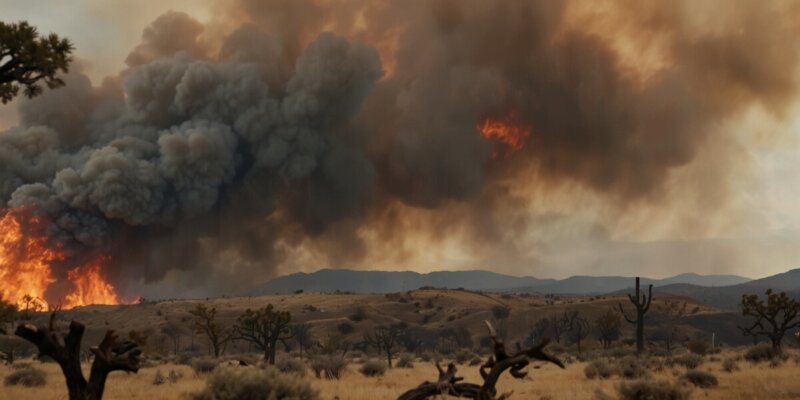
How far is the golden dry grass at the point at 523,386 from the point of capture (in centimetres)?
1697

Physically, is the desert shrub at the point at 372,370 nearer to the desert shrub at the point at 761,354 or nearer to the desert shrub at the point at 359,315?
the desert shrub at the point at 761,354

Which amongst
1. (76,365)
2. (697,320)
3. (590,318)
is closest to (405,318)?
(590,318)

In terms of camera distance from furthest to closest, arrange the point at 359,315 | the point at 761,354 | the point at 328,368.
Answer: the point at 359,315 < the point at 761,354 < the point at 328,368

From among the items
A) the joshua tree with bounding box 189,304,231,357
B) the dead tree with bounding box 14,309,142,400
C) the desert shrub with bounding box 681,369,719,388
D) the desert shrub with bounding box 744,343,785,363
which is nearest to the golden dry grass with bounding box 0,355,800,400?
the desert shrub with bounding box 681,369,719,388

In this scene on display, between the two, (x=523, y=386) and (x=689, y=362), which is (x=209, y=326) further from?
(x=689, y=362)

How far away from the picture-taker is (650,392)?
14.3 m

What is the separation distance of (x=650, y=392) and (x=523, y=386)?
7.18m

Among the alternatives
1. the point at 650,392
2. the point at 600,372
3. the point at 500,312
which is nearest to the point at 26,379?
the point at 650,392

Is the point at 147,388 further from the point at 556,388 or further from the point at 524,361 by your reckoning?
the point at 524,361

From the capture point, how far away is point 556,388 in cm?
2022

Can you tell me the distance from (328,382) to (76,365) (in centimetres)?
1277

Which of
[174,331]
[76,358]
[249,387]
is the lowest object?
[174,331]

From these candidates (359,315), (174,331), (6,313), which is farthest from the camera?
(359,315)

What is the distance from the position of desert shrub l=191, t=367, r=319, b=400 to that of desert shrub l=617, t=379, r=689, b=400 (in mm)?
7285
